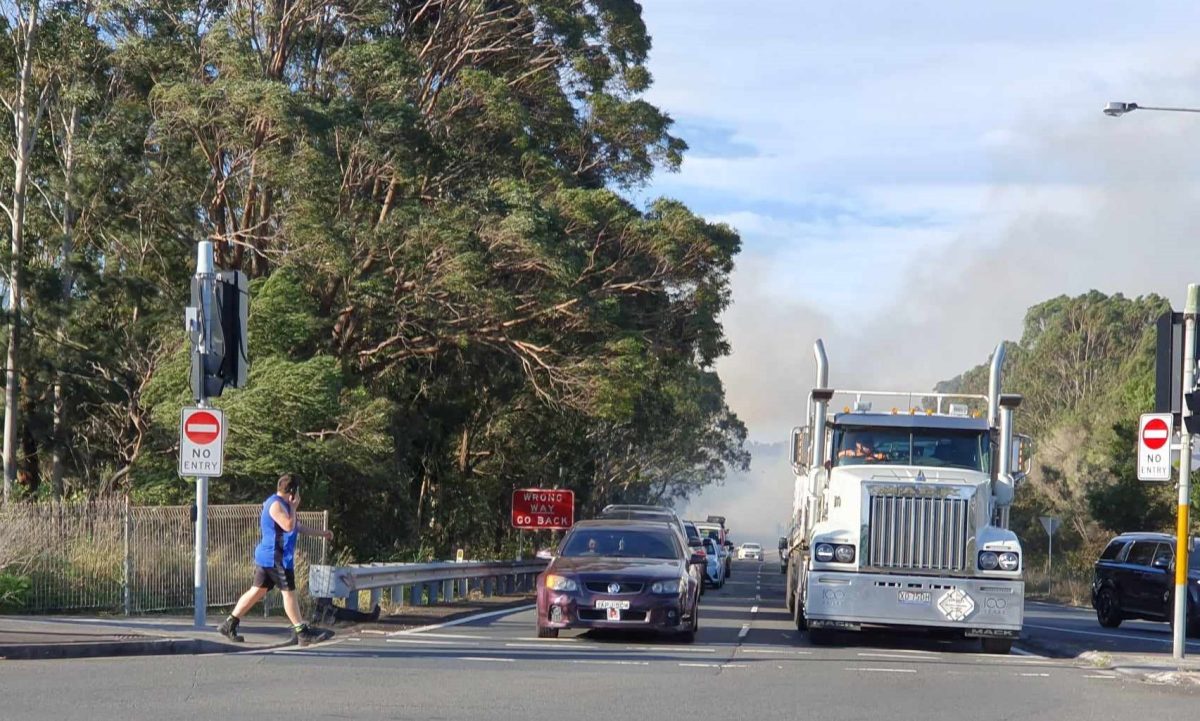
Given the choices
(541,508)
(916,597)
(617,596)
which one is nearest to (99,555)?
(617,596)

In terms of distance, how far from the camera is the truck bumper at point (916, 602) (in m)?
18.0

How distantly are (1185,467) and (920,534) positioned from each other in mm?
3111

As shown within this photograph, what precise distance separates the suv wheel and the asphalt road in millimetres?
8793

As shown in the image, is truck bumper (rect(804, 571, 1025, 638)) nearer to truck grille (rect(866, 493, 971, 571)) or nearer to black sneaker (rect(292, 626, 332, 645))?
truck grille (rect(866, 493, 971, 571))

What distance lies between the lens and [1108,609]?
27094 millimetres

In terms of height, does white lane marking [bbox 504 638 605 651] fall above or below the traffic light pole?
below

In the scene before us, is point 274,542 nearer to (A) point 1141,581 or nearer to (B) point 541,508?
(A) point 1141,581

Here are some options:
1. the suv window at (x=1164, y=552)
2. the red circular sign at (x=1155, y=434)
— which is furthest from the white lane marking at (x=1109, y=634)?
the red circular sign at (x=1155, y=434)

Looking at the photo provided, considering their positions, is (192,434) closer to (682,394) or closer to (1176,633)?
(1176,633)

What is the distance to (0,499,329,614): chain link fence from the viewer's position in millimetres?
19281

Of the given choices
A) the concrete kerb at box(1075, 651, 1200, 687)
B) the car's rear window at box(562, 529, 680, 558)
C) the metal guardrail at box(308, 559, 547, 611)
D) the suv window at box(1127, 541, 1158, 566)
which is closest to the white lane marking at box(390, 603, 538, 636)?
the metal guardrail at box(308, 559, 547, 611)

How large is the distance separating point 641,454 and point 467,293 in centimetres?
4273

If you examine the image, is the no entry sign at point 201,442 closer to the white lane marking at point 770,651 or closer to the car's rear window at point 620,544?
the car's rear window at point 620,544

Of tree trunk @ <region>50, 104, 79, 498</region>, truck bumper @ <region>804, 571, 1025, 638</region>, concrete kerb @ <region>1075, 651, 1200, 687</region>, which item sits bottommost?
concrete kerb @ <region>1075, 651, 1200, 687</region>
